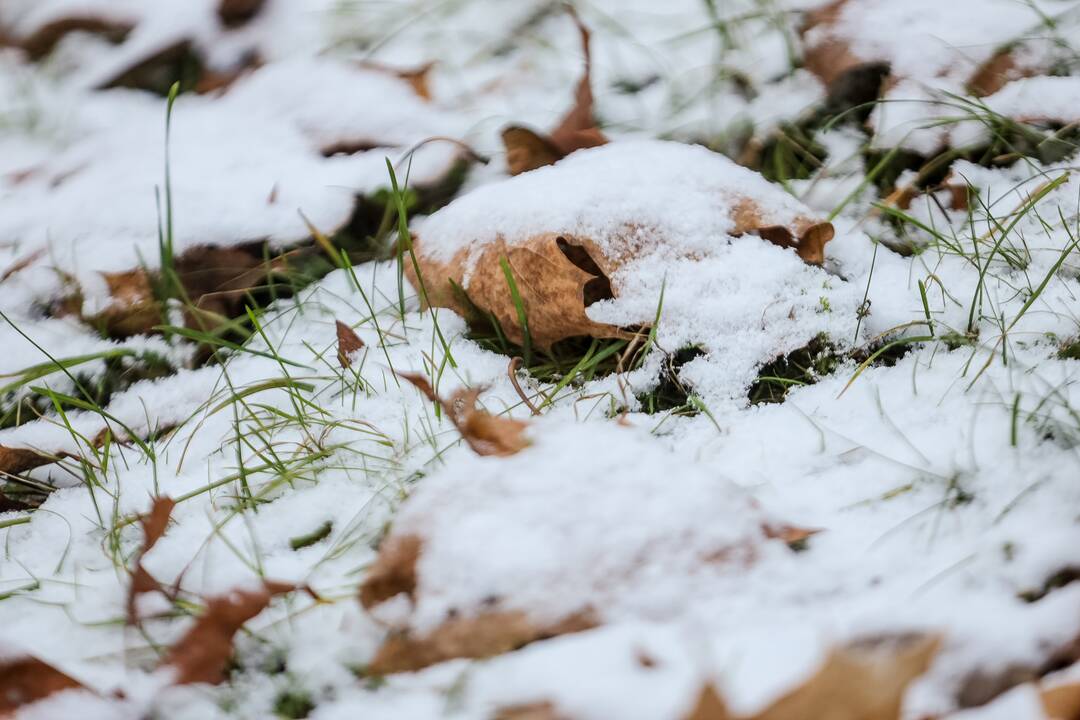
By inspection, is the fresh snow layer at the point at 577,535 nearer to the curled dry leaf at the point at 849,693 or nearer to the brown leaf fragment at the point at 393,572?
the brown leaf fragment at the point at 393,572

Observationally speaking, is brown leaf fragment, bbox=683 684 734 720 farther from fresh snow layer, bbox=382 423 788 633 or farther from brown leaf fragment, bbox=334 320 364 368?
brown leaf fragment, bbox=334 320 364 368

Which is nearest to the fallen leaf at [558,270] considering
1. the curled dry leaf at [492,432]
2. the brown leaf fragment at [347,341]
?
the brown leaf fragment at [347,341]

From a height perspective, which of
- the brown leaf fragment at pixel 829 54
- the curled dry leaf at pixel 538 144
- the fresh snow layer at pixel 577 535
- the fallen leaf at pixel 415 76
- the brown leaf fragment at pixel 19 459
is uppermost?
the brown leaf fragment at pixel 829 54

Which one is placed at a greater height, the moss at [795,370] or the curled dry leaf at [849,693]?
the curled dry leaf at [849,693]

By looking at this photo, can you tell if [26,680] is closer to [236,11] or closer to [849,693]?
[849,693]

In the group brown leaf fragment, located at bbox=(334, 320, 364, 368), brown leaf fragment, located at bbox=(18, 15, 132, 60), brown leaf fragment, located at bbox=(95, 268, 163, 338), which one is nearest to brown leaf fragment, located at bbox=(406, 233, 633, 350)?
brown leaf fragment, located at bbox=(334, 320, 364, 368)

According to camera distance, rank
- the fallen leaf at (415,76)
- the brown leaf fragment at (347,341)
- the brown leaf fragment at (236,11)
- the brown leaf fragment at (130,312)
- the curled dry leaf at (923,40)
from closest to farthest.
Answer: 1. the brown leaf fragment at (347,341)
2. the brown leaf fragment at (130,312)
3. the curled dry leaf at (923,40)
4. the fallen leaf at (415,76)
5. the brown leaf fragment at (236,11)
